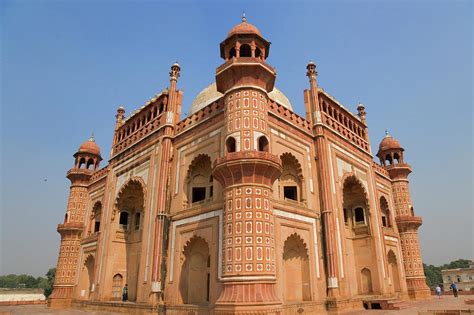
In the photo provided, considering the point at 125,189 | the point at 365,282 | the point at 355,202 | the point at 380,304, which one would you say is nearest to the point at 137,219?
the point at 125,189

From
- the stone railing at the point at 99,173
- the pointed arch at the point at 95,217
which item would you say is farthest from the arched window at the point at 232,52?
the pointed arch at the point at 95,217

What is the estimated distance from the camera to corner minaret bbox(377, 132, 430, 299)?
24.2 m

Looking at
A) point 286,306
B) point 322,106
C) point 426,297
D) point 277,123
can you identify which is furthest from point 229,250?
point 426,297

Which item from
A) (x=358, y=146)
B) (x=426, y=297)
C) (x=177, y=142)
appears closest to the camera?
(x=177, y=142)

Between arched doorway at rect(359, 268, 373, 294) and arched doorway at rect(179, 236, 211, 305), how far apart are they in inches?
378

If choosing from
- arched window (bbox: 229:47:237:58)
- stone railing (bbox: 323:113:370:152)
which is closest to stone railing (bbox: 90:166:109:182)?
arched window (bbox: 229:47:237:58)

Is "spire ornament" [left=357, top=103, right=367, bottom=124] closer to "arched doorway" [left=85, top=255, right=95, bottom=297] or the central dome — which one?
the central dome

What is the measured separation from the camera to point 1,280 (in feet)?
411

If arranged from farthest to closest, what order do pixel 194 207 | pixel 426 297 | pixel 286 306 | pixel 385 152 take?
pixel 385 152 < pixel 426 297 < pixel 194 207 < pixel 286 306

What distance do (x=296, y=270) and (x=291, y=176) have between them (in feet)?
14.5

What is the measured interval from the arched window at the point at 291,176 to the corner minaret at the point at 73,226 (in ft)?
55.4

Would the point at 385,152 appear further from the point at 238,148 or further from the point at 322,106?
the point at 238,148

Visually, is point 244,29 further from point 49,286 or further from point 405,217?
point 49,286

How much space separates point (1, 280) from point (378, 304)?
148954 millimetres
